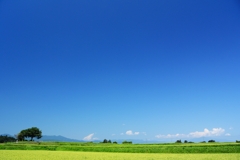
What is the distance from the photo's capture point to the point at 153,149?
49.9 metres

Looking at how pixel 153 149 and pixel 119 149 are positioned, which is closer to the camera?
pixel 153 149

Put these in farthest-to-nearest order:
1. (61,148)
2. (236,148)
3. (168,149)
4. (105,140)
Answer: (105,140) → (61,148) → (168,149) → (236,148)

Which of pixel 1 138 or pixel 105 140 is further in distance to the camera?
pixel 1 138

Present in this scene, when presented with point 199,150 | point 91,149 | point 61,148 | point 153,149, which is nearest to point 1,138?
point 61,148

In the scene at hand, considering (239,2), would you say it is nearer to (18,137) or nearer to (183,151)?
(183,151)

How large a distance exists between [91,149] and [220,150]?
108 ft

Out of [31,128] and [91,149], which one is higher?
[31,128]

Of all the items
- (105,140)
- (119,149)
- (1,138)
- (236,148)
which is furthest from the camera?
(1,138)

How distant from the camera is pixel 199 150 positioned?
150 feet

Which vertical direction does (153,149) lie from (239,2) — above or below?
below

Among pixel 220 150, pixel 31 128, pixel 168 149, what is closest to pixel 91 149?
pixel 168 149

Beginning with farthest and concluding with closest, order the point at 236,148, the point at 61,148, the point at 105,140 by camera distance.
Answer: the point at 105,140 → the point at 61,148 → the point at 236,148

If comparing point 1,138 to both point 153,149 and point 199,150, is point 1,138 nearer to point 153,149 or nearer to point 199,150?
point 153,149

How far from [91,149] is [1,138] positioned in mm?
98624
